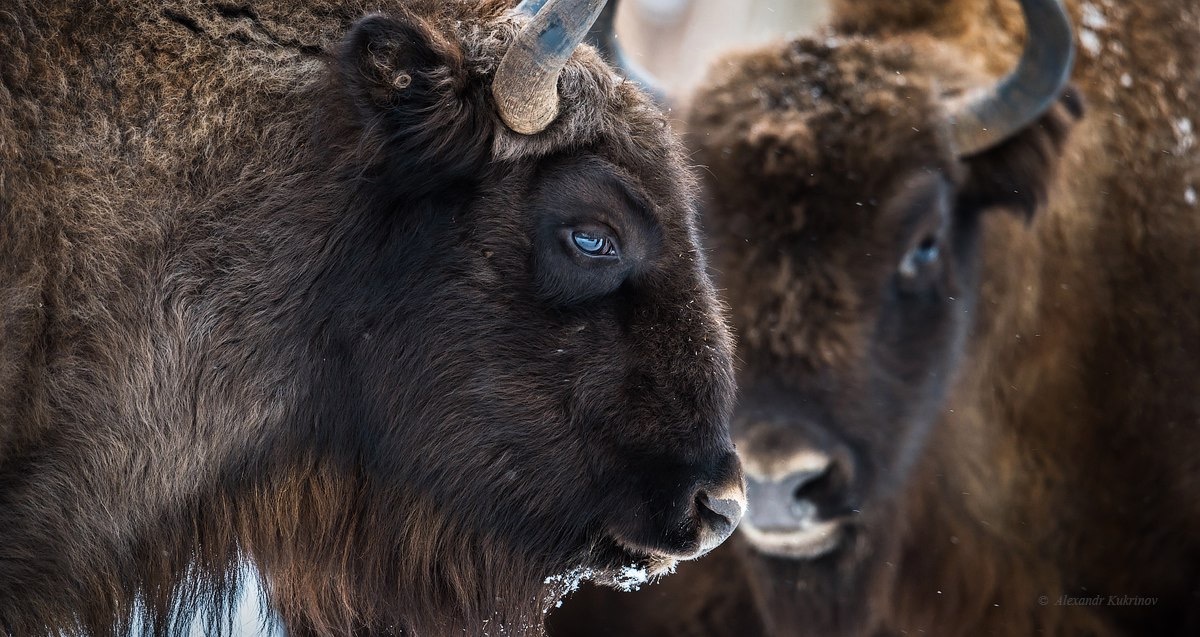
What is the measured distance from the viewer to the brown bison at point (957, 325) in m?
4.79

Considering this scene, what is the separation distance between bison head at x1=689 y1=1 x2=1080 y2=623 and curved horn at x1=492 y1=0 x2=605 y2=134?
6.35 ft

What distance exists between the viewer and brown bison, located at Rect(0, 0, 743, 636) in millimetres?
2920

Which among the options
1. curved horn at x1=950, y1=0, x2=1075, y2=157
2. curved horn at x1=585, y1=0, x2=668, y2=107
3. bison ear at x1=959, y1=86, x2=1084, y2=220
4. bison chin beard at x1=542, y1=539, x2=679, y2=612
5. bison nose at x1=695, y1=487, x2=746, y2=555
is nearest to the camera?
bison nose at x1=695, y1=487, x2=746, y2=555

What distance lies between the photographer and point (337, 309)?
309 cm

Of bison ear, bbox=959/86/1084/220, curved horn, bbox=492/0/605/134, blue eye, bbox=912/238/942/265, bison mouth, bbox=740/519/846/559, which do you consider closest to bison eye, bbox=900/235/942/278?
blue eye, bbox=912/238/942/265

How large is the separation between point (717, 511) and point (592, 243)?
672 millimetres

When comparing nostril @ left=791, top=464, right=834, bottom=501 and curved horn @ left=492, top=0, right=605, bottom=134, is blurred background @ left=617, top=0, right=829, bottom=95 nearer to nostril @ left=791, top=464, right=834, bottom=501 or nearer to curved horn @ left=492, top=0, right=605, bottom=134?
nostril @ left=791, top=464, right=834, bottom=501

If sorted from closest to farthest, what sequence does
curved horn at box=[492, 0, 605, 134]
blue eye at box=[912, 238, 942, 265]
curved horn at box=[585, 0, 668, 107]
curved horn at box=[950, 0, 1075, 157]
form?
curved horn at box=[492, 0, 605, 134] → curved horn at box=[950, 0, 1075, 157] → blue eye at box=[912, 238, 942, 265] → curved horn at box=[585, 0, 668, 107]

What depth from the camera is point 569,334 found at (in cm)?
306

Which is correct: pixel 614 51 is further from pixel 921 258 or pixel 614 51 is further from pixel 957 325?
pixel 957 325

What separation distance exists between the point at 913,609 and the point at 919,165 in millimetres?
1795

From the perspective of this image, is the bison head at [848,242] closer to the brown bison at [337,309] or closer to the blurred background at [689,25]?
the brown bison at [337,309]

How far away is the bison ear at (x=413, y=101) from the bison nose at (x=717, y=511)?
914 mm

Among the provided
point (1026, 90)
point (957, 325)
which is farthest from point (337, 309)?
point (1026, 90)
